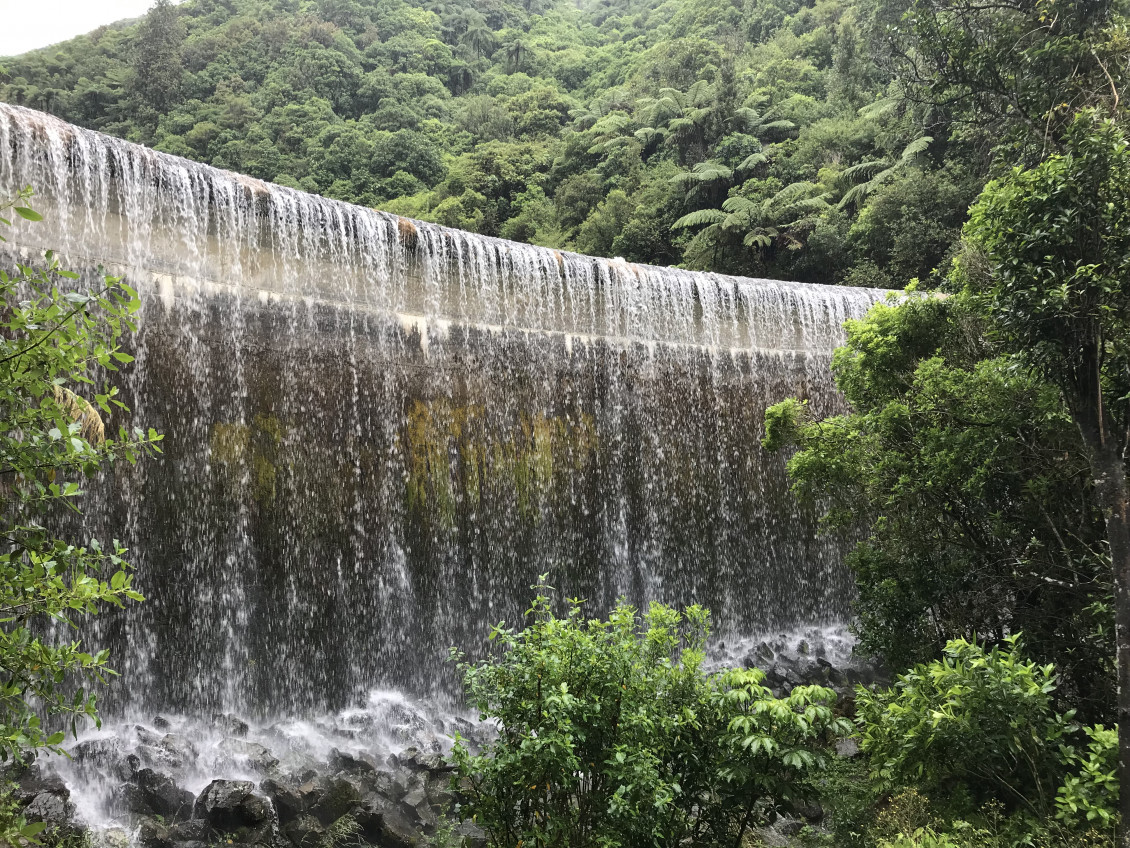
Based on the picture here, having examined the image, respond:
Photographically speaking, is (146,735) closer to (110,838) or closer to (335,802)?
(110,838)

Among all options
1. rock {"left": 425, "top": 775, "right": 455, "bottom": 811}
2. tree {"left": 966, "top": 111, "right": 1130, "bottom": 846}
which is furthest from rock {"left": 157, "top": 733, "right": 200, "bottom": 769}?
tree {"left": 966, "top": 111, "right": 1130, "bottom": 846}

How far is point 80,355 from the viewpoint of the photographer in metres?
2.80

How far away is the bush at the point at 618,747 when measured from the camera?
4348mm

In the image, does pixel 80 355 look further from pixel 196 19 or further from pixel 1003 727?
pixel 196 19

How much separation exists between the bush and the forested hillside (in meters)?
15.0

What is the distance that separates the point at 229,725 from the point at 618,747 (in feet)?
18.5

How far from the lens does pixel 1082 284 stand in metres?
5.08

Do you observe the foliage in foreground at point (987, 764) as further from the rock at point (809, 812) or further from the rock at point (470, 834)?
the rock at point (470, 834)

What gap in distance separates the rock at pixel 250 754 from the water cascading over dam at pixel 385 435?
2.36 ft

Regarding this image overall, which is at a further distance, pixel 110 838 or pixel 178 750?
pixel 178 750

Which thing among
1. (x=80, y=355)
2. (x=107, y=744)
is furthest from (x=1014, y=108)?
(x=107, y=744)

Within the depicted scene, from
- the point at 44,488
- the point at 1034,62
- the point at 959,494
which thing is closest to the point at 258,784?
the point at 44,488

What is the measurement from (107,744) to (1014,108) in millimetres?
10599

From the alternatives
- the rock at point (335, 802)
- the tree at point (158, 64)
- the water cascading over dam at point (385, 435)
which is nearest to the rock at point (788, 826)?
the rock at point (335, 802)
